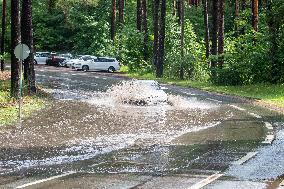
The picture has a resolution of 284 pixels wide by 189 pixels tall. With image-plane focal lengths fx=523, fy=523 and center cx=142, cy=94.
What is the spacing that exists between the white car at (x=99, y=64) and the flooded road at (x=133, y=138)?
2760 centimetres

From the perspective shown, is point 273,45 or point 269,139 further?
point 273,45

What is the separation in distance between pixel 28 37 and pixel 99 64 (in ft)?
91.3

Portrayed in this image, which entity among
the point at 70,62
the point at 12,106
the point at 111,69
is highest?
the point at 70,62

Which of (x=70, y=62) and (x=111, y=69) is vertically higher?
(x=70, y=62)

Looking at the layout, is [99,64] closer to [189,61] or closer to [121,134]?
[189,61]

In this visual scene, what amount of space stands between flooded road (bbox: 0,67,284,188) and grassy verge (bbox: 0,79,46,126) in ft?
2.08

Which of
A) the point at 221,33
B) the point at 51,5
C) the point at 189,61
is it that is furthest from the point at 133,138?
the point at 51,5

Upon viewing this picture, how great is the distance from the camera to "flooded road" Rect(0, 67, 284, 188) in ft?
34.1

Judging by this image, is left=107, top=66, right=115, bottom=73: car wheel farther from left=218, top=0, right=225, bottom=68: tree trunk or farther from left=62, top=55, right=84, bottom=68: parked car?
left=218, top=0, right=225, bottom=68: tree trunk

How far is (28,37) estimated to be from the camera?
2769 cm

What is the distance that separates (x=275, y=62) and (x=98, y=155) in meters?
26.6

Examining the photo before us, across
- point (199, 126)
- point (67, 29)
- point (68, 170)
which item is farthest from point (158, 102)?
point (67, 29)

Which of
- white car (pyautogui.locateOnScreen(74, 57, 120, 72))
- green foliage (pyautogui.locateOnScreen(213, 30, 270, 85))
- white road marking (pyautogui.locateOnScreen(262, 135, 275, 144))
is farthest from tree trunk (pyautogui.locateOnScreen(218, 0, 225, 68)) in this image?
white road marking (pyautogui.locateOnScreen(262, 135, 275, 144))

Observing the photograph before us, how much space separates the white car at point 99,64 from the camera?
54812mm
